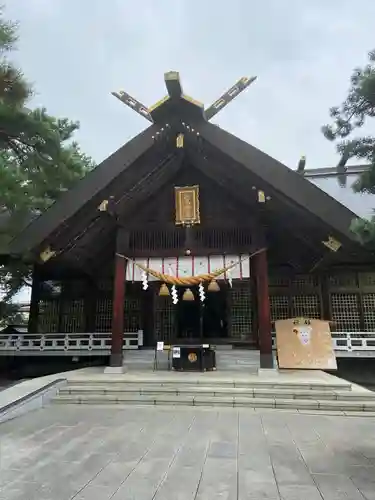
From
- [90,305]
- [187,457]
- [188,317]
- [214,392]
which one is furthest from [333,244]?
[90,305]

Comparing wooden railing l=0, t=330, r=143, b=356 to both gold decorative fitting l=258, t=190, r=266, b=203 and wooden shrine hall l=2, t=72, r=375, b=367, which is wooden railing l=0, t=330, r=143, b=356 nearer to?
wooden shrine hall l=2, t=72, r=375, b=367

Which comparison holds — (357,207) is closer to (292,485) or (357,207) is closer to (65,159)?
(65,159)

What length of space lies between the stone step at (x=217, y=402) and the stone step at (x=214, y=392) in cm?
10

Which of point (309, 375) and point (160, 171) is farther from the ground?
point (160, 171)

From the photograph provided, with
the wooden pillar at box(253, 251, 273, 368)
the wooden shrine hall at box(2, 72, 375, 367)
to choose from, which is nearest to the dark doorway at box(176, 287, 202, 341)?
the wooden shrine hall at box(2, 72, 375, 367)

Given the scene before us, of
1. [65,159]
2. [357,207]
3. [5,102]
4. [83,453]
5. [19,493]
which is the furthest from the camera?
[357,207]

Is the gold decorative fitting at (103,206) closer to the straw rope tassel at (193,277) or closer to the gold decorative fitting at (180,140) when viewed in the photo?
the straw rope tassel at (193,277)

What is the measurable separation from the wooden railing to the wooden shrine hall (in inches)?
57.9

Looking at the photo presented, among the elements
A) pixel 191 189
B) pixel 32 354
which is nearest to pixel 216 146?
pixel 191 189

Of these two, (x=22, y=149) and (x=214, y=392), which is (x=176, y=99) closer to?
(x=22, y=149)

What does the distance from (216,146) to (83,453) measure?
7.19m

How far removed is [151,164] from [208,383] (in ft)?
18.2

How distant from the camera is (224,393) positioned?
23.1 feet

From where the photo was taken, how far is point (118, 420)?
5645 millimetres
